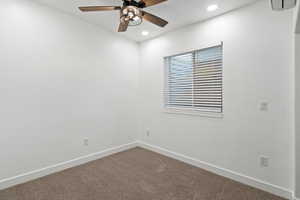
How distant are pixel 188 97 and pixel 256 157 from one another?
4.62 feet

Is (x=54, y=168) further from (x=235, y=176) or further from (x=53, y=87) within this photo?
(x=235, y=176)

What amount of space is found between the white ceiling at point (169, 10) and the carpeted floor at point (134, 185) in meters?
2.59

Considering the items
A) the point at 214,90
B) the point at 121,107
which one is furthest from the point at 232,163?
the point at 121,107

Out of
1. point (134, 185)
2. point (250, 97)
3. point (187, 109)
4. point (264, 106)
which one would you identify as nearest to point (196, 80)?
point (187, 109)

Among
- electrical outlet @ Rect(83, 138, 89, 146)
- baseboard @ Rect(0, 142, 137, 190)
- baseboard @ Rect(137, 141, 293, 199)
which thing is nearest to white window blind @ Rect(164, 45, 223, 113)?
baseboard @ Rect(137, 141, 293, 199)

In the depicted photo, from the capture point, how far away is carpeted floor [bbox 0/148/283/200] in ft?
6.35

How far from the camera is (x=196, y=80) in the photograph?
2818 mm

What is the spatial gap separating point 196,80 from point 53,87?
245 cm

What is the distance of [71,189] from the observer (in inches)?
81.4

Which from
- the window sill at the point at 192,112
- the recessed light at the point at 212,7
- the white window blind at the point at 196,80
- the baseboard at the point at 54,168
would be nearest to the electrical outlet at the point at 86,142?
the baseboard at the point at 54,168

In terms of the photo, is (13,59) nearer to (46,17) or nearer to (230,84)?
(46,17)

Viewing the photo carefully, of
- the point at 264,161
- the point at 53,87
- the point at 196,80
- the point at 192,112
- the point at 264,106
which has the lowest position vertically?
the point at 264,161

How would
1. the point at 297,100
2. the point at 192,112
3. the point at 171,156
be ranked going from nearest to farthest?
the point at 297,100 < the point at 192,112 < the point at 171,156

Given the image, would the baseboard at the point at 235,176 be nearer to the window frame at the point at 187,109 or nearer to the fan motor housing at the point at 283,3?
the window frame at the point at 187,109
